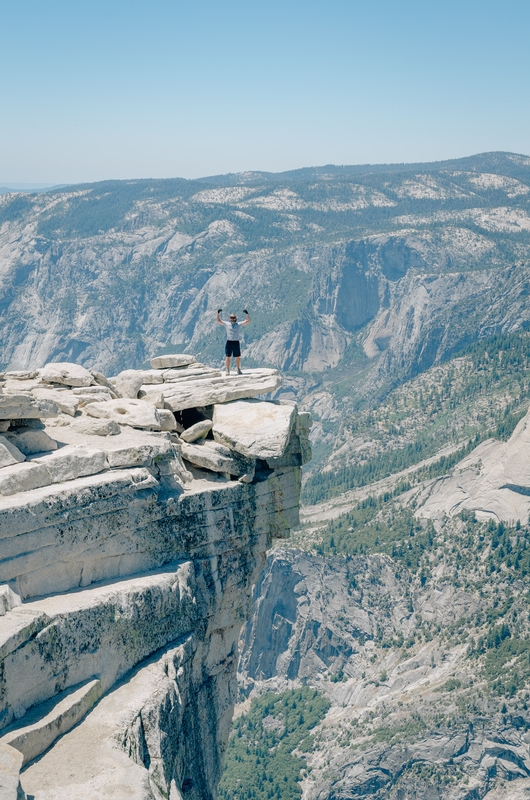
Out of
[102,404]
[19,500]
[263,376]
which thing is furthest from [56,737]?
[263,376]

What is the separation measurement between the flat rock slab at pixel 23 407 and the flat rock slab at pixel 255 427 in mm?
9922

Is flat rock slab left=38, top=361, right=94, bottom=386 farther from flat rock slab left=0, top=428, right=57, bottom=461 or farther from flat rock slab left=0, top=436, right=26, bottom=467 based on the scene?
flat rock slab left=0, top=436, right=26, bottom=467

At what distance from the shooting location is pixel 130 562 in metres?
36.3

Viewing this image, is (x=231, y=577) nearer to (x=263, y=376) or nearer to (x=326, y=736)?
(x=263, y=376)

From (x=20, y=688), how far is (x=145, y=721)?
4.86 m

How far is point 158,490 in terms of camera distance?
125ft

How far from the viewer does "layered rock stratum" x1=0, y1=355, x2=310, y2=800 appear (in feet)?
94.1

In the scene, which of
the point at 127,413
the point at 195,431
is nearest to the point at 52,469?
the point at 127,413

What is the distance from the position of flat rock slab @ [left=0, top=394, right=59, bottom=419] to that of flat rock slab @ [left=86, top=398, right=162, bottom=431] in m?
4.58

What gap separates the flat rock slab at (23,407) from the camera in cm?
3603

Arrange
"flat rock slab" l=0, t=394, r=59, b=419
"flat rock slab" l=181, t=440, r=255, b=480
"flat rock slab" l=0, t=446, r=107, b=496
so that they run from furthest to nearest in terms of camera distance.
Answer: "flat rock slab" l=181, t=440, r=255, b=480
"flat rock slab" l=0, t=394, r=59, b=419
"flat rock slab" l=0, t=446, r=107, b=496

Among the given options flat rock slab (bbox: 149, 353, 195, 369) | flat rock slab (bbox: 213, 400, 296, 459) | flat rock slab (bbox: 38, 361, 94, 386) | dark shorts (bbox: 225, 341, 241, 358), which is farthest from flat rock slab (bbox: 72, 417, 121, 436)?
dark shorts (bbox: 225, 341, 241, 358)

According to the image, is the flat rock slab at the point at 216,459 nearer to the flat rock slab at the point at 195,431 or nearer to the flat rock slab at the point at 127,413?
the flat rock slab at the point at 195,431

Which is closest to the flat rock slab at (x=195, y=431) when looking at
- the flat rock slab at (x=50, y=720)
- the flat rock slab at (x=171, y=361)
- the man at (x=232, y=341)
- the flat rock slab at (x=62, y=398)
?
the flat rock slab at (x=62, y=398)
